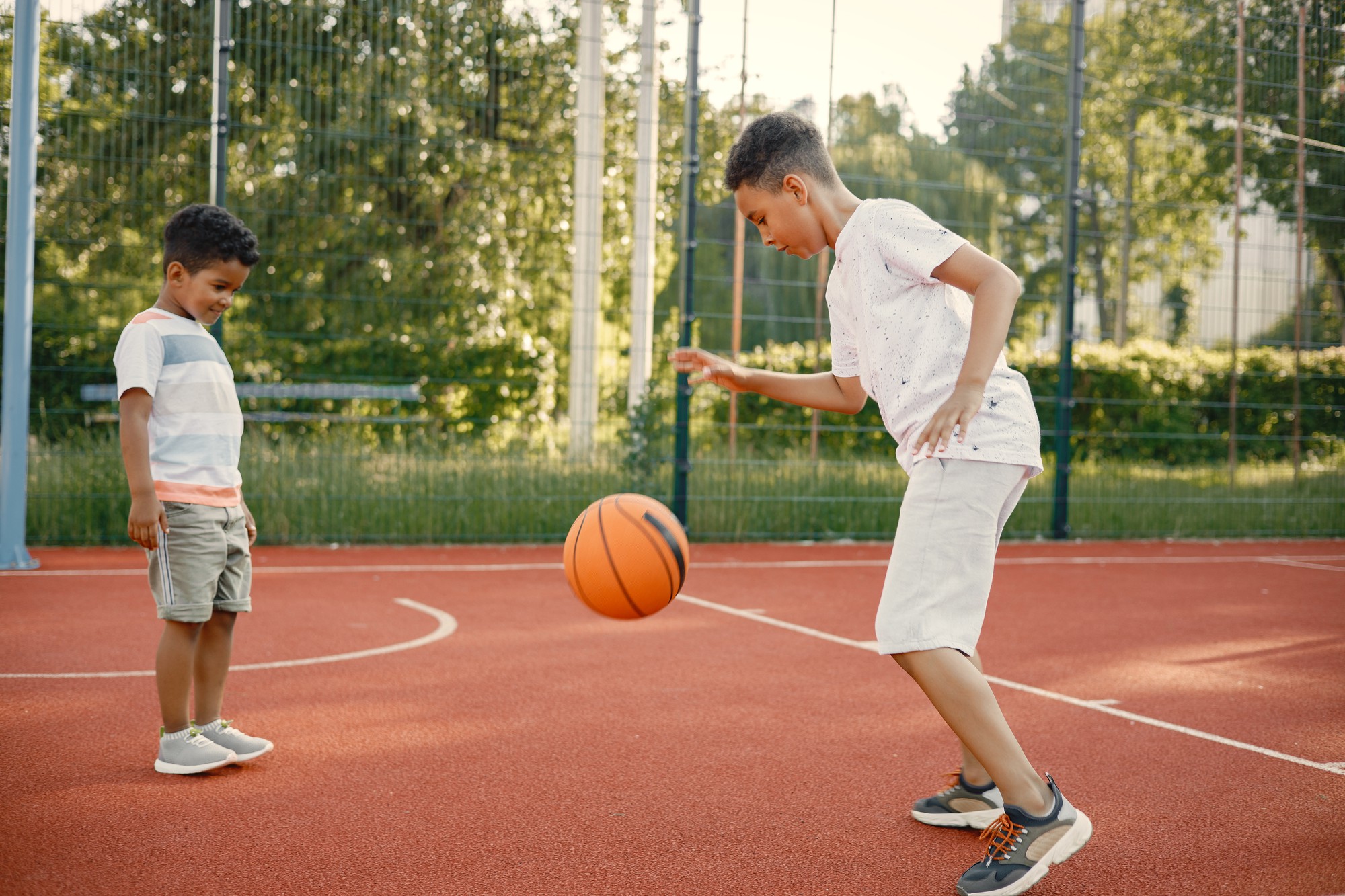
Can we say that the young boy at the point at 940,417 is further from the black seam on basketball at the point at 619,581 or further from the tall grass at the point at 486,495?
the tall grass at the point at 486,495

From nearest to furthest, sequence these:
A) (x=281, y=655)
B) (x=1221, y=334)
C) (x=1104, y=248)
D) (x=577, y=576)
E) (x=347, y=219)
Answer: (x=577, y=576), (x=281, y=655), (x=347, y=219), (x=1221, y=334), (x=1104, y=248)

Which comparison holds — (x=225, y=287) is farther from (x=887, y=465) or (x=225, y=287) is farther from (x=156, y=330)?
(x=887, y=465)

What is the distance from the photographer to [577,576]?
312 centimetres

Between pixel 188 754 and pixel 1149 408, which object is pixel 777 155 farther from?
pixel 1149 408

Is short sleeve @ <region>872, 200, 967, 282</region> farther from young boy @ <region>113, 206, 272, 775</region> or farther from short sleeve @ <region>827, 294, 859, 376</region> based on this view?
young boy @ <region>113, 206, 272, 775</region>

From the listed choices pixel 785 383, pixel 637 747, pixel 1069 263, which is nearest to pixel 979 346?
pixel 785 383

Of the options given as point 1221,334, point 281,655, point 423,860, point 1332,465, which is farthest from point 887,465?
point 423,860

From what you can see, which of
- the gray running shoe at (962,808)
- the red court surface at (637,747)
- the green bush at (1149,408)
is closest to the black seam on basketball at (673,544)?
the red court surface at (637,747)

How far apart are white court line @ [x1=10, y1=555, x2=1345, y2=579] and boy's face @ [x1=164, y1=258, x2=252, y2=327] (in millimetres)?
3679

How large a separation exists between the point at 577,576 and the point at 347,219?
620 centimetres

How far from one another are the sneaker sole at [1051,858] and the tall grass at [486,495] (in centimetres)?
622

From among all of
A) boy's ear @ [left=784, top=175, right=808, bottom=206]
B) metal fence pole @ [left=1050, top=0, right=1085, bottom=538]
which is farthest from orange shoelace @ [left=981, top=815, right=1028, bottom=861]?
metal fence pole @ [left=1050, top=0, right=1085, bottom=538]

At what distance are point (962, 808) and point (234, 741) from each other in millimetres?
1946

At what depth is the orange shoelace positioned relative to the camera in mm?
2367
